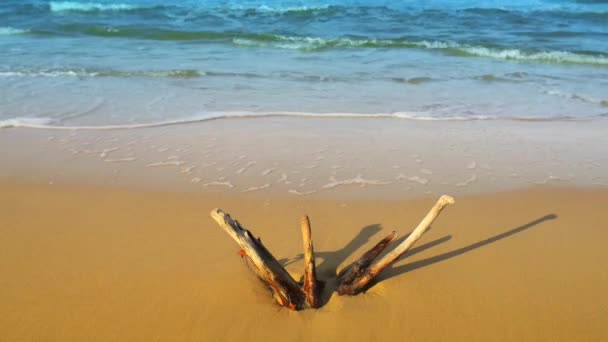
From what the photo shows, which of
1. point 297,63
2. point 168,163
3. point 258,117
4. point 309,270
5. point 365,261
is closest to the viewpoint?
point 309,270

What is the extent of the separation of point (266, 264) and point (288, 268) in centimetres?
57

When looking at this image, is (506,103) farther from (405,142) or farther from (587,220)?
(587,220)

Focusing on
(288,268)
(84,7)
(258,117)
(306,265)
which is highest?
(84,7)

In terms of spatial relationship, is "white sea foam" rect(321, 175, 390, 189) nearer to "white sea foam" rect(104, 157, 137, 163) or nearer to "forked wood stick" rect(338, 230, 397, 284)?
"forked wood stick" rect(338, 230, 397, 284)

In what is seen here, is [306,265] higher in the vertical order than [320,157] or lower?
higher

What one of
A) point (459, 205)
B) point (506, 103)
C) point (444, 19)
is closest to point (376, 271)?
point (459, 205)

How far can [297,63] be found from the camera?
10055mm

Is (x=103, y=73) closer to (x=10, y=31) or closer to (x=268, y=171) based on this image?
(x=268, y=171)

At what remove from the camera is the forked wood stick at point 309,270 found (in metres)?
2.39

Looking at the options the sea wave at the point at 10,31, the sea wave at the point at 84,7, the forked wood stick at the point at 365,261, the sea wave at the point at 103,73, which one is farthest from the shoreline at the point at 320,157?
the sea wave at the point at 84,7

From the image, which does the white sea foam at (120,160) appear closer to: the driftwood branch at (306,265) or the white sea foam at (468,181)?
the driftwood branch at (306,265)

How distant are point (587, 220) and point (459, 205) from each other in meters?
0.87

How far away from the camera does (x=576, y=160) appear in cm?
461

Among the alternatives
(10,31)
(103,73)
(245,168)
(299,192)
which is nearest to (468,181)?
(299,192)
